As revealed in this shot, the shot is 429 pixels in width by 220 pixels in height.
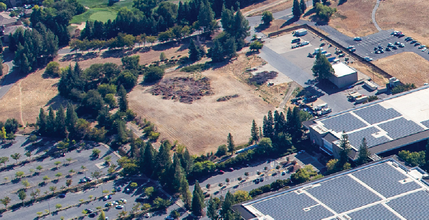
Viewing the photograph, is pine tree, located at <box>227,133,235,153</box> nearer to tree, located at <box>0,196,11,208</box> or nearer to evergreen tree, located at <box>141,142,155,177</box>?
evergreen tree, located at <box>141,142,155,177</box>

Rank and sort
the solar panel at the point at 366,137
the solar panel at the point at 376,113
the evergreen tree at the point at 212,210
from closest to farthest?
1. the evergreen tree at the point at 212,210
2. the solar panel at the point at 366,137
3. the solar panel at the point at 376,113

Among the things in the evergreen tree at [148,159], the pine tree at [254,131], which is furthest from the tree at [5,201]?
the pine tree at [254,131]

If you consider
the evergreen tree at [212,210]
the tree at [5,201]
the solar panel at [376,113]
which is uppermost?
the solar panel at [376,113]

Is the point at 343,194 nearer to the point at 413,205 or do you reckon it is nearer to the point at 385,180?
the point at 385,180

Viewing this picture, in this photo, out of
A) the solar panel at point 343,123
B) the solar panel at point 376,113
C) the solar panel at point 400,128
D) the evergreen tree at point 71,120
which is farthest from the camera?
the evergreen tree at point 71,120

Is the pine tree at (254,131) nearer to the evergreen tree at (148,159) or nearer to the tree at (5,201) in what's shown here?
the evergreen tree at (148,159)

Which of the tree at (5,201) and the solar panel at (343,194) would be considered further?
the tree at (5,201)

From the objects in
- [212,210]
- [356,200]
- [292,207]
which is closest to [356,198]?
[356,200]
